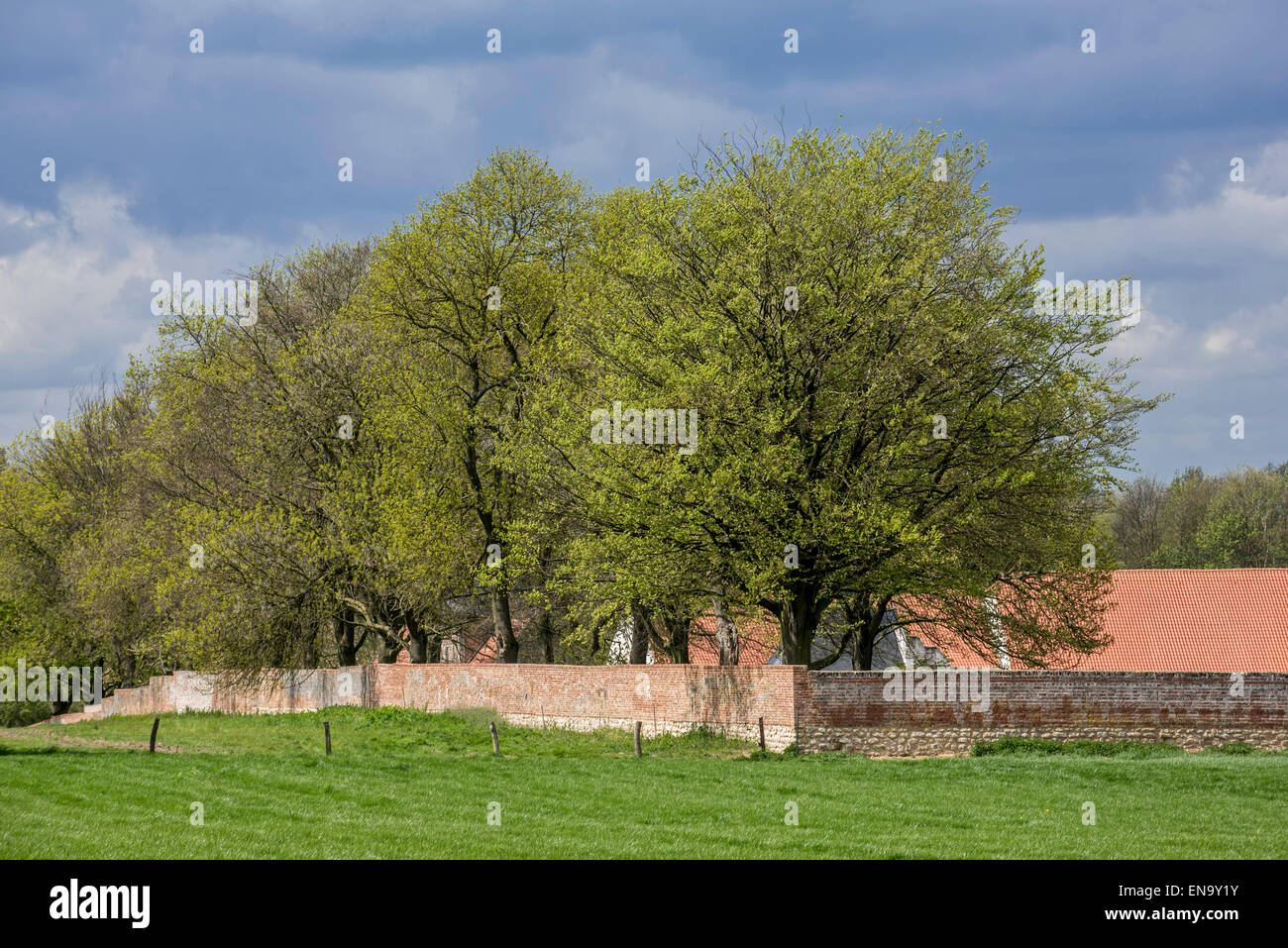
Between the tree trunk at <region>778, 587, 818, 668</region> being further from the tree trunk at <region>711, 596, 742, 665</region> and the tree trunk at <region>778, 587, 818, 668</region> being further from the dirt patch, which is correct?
the dirt patch

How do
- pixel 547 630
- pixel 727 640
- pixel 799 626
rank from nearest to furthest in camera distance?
pixel 799 626 → pixel 727 640 → pixel 547 630

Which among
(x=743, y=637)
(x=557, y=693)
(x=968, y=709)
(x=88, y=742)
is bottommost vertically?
(x=88, y=742)

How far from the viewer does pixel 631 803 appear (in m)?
15.5

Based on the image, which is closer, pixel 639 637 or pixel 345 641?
pixel 639 637

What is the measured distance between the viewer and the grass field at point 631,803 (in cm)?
1186

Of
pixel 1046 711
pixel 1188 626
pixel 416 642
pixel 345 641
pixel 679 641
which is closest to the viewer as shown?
pixel 1046 711

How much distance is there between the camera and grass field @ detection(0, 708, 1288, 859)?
11.9 meters

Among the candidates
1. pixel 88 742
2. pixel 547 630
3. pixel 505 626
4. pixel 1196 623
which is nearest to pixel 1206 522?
pixel 1196 623

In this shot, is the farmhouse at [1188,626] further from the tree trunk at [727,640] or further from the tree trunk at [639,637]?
the tree trunk at [727,640]

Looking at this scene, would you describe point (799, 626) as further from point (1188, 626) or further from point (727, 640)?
point (1188, 626)

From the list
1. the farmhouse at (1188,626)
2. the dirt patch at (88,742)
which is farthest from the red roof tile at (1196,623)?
the dirt patch at (88,742)

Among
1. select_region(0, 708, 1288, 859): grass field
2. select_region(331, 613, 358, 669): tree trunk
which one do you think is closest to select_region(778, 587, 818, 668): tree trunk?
select_region(0, 708, 1288, 859): grass field

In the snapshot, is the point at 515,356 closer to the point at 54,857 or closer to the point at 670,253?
the point at 670,253
